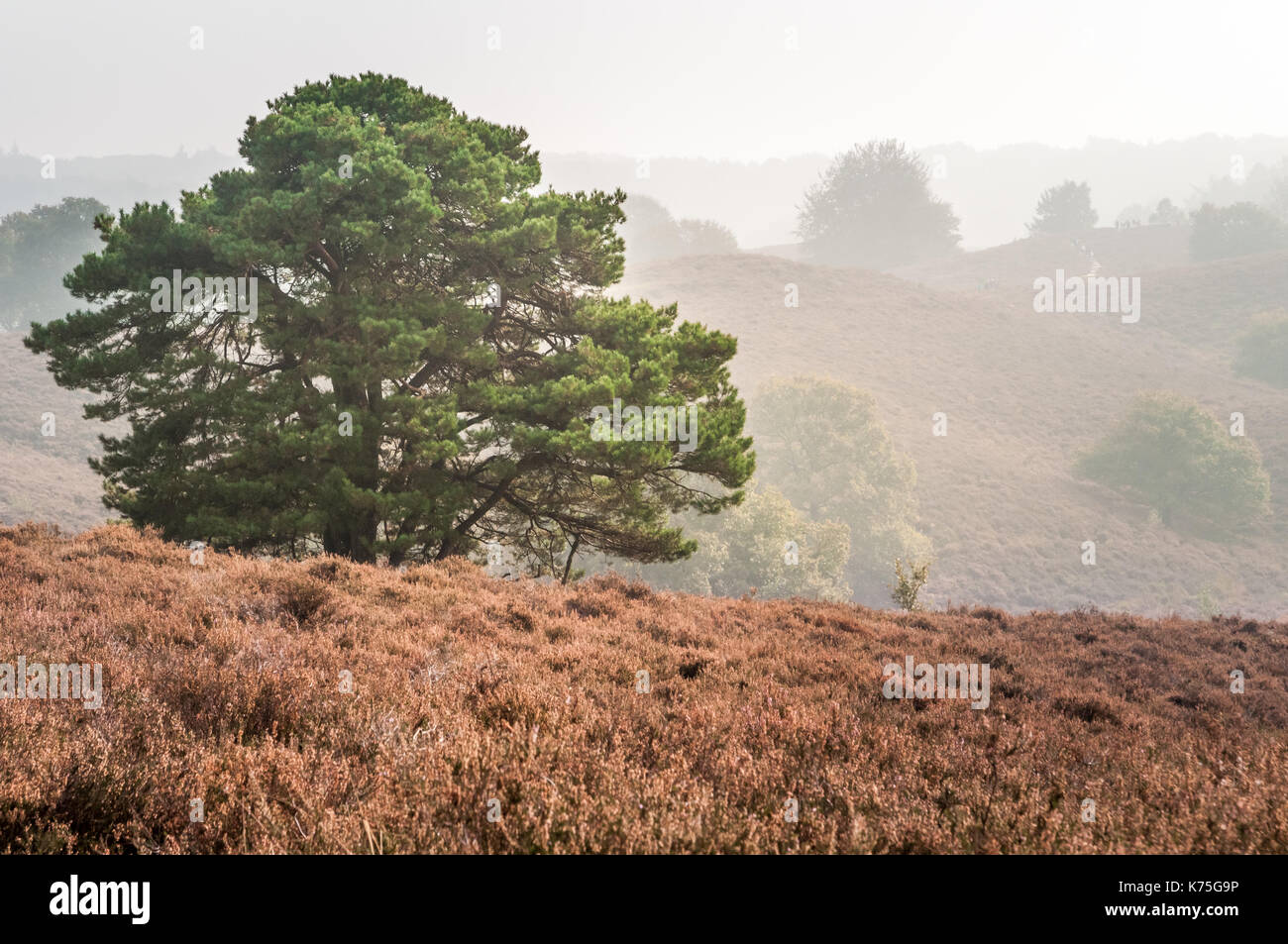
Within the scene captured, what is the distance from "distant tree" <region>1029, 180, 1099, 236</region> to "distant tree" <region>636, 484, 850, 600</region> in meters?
87.2

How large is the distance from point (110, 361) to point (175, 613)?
8.71m

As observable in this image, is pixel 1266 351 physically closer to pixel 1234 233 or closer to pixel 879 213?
pixel 1234 233

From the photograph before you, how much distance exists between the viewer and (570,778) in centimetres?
310

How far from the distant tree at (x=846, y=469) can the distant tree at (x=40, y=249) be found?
72.7 meters

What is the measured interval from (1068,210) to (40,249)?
12620cm

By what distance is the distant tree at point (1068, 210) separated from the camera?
97562 millimetres

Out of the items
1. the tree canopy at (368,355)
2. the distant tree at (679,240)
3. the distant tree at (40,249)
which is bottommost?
the tree canopy at (368,355)

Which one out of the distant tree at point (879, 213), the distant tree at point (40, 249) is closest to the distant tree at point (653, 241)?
the distant tree at point (879, 213)

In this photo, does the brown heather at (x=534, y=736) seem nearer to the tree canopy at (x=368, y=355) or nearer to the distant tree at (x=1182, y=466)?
the tree canopy at (x=368, y=355)

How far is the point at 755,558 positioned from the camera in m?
33.7

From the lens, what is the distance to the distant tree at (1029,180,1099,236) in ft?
320

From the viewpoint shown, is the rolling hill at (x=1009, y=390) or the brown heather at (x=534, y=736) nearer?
the brown heather at (x=534, y=736)

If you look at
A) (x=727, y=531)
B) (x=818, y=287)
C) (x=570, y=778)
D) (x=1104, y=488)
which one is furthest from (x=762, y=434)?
(x=570, y=778)
